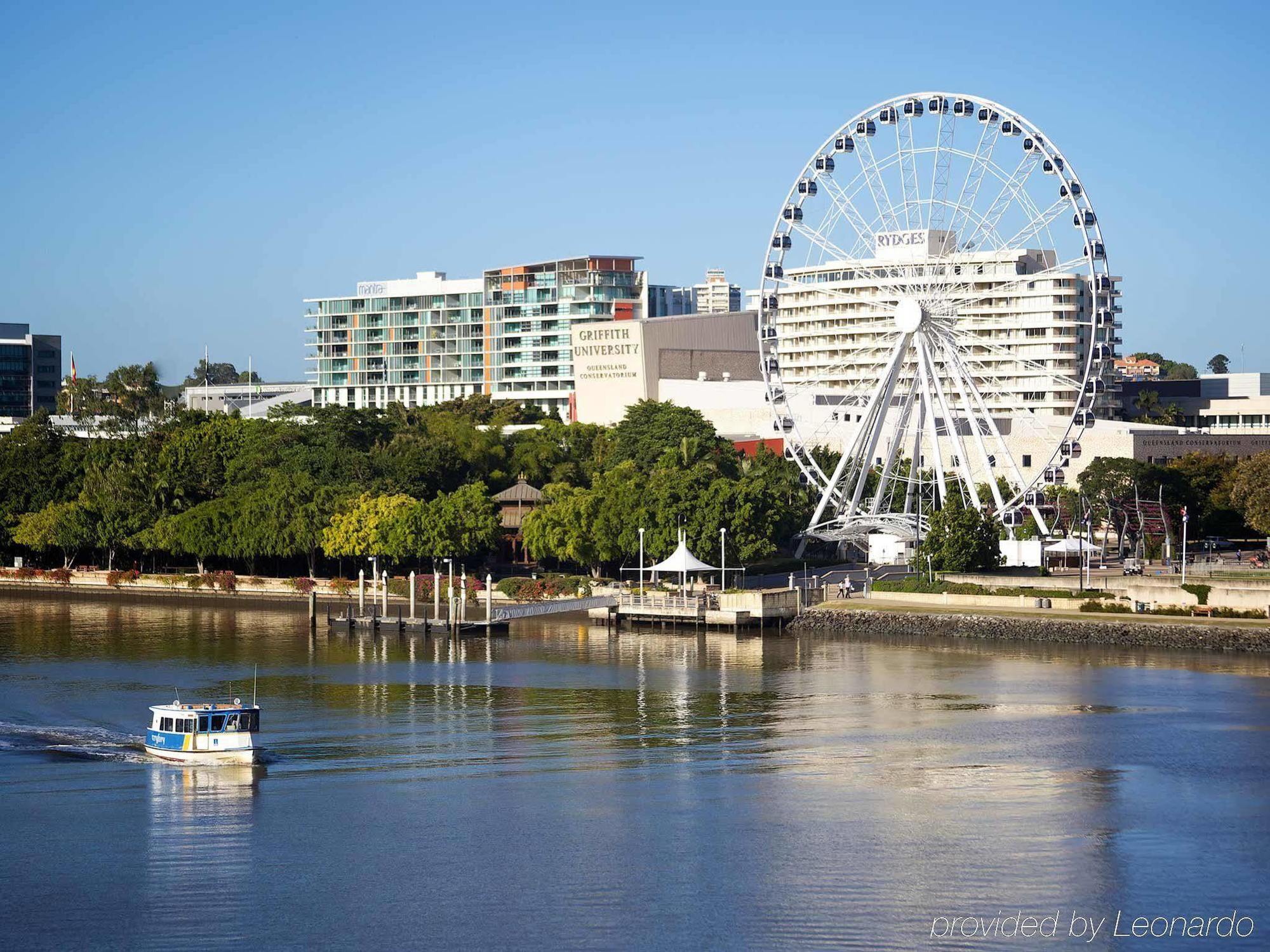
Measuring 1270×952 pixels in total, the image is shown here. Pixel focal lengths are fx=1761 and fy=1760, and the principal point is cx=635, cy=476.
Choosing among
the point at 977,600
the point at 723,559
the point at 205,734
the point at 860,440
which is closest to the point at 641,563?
the point at 723,559

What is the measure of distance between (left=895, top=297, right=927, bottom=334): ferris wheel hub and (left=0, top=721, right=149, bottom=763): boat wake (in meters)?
50.0

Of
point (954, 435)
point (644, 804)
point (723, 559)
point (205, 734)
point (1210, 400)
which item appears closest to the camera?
point (644, 804)

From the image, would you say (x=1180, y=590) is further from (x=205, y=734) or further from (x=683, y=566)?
(x=205, y=734)

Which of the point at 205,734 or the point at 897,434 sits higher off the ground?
the point at 897,434

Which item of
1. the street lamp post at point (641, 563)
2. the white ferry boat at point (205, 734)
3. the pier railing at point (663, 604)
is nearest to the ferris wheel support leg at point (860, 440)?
the street lamp post at point (641, 563)

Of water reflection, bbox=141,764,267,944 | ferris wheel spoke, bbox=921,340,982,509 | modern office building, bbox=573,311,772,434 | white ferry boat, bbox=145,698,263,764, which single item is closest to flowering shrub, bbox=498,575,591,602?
ferris wheel spoke, bbox=921,340,982,509

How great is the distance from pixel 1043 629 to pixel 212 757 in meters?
39.6

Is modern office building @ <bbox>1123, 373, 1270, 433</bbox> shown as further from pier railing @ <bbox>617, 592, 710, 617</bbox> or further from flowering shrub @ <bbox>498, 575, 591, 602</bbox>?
pier railing @ <bbox>617, 592, 710, 617</bbox>

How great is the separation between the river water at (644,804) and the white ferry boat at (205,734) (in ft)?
2.18

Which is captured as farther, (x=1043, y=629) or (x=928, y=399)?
(x=928, y=399)

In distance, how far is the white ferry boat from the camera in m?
51.4

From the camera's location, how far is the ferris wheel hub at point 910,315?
9212 centimetres

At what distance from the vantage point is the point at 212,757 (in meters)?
51.2

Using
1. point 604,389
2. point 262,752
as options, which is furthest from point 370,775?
point 604,389
